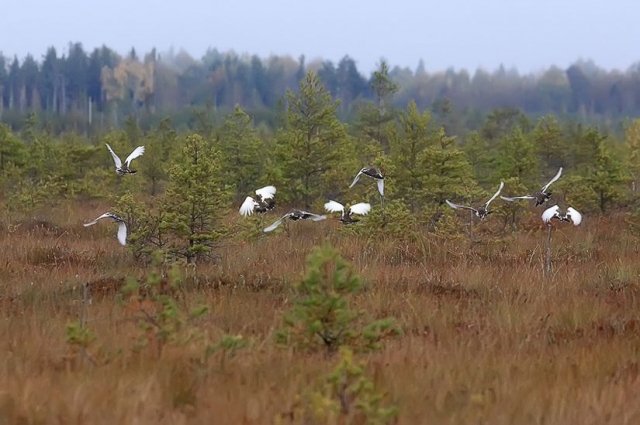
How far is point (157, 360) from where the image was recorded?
4164 millimetres

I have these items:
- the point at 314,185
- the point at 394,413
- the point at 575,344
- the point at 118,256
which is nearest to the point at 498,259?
the point at 118,256

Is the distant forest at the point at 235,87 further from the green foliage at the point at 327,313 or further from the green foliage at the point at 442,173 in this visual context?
the green foliage at the point at 327,313

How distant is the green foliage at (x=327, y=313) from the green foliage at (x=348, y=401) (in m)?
0.61

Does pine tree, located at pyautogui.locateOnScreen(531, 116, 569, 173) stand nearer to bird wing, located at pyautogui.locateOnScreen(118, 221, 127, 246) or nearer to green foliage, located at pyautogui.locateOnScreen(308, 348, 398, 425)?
bird wing, located at pyautogui.locateOnScreen(118, 221, 127, 246)

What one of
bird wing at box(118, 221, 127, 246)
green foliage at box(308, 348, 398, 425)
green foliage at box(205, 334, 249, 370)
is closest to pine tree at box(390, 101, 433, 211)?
bird wing at box(118, 221, 127, 246)

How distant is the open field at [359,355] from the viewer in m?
3.46

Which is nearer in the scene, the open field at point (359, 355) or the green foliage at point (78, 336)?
the open field at point (359, 355)

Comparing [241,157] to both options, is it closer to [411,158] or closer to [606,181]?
[411,158]

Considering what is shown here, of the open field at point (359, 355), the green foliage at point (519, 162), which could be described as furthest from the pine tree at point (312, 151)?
the open field at point (359, 355)

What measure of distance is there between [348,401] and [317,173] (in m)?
15.4

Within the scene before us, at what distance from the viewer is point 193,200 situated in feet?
29.9

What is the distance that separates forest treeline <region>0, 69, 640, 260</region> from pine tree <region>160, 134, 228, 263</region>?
1 cm

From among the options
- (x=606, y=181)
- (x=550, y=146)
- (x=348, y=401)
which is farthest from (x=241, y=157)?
(x=348, y=401)

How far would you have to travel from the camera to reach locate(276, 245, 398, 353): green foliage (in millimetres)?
4191
